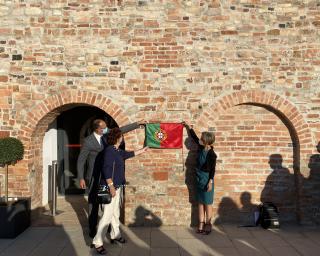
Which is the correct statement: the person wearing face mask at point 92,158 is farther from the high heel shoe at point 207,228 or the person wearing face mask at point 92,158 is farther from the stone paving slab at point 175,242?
the high heel shoe at point 207,228

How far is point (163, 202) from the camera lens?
6645mm

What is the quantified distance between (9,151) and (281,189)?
5.20 metres

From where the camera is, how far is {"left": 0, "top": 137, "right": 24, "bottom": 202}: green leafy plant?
614cm

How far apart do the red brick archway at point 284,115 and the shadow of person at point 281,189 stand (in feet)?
0.52

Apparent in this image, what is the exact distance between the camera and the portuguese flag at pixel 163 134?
21.7 feet

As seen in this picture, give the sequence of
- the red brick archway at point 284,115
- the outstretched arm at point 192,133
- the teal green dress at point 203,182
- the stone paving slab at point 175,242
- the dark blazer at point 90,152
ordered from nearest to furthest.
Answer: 1. the stone paving slab at point 175,242
2. the dark blazer at point 90,152
3. the teal green dress at point 203,182
4. the outstretched arm at point 192,133
5. the red brick archway at point 284,115

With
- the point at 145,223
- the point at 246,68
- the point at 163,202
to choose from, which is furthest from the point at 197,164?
the point at 246,68

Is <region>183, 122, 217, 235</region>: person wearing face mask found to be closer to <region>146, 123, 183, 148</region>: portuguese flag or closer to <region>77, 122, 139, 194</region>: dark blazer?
<region>146, 123, 183, 148</region>: portuguese flag

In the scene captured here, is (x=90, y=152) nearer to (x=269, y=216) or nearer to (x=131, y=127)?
(x=131, y=127)

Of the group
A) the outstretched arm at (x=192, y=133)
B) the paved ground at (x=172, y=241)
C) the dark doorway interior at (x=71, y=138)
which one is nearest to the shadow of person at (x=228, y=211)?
the paved ground at (x=172, y=241)

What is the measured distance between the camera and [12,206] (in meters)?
6.00

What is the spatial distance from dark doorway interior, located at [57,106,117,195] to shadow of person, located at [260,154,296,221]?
4496mm

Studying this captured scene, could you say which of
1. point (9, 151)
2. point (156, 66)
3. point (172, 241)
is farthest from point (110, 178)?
point (156, 66)

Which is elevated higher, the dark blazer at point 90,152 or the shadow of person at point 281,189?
the dark blazer at point 90,152
